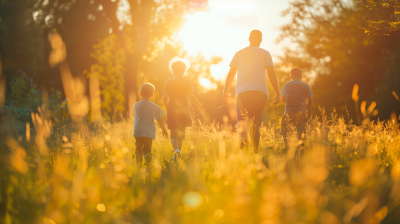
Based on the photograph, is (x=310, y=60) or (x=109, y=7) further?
(x=310, y=60)

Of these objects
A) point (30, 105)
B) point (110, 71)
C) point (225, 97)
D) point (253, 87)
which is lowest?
point (30, 105)

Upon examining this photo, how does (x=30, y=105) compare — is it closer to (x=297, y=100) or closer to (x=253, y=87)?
(x=253, y=87)

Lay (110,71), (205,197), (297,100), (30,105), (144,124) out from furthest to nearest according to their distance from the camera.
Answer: (110,71), (30,105), (297,100), (144,124), (205,197)

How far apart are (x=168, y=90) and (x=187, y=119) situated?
583 millimetres

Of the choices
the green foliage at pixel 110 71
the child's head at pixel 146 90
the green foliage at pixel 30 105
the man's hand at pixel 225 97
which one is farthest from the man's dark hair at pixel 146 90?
the green foliage at pixel 110 71

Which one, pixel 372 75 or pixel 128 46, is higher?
pixel 128 46

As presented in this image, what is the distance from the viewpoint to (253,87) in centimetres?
439

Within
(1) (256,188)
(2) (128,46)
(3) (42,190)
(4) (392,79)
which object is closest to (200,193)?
(1) (256,188)

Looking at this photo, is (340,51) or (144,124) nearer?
(144,124)

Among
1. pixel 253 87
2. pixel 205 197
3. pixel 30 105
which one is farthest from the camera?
pixel 30 105

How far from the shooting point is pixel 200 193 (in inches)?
88.0

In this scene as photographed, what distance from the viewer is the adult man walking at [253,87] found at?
439 cm

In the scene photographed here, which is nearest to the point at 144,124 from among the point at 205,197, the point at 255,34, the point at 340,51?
the point at 255,34

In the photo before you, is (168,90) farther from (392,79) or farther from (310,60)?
(310,60)
